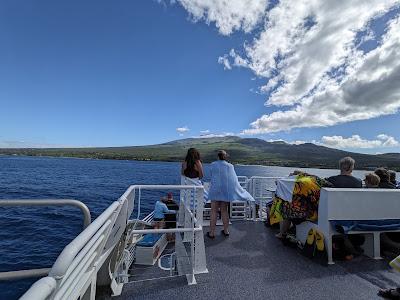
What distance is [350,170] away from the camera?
4.54 metres

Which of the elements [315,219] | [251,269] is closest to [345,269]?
[315,219]

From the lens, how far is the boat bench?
13.4 ft

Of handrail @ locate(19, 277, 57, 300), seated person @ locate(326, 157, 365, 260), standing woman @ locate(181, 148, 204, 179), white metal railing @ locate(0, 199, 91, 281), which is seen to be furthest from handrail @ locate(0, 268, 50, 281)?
seated person @ locate(326, 157, 365, 260)

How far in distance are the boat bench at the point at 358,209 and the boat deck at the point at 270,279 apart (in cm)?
34

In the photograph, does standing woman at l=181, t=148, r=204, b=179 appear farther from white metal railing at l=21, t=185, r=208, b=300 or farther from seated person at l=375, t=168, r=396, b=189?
seated person at l=375, t=168, r=396, b=189

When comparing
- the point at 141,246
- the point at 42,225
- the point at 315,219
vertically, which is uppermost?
the point at 315,219

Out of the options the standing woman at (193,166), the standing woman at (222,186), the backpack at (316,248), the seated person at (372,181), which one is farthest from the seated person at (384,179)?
the standing woman at (193,166)

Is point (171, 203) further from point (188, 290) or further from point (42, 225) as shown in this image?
point (42, 225)

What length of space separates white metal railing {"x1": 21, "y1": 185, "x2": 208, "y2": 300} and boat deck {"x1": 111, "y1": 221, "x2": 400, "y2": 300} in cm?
24

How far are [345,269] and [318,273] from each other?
49 centimetres

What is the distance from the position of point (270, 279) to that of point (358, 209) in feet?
6.31

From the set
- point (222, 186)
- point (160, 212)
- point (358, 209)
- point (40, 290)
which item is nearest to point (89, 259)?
point (40, 290)

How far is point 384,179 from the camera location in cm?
505

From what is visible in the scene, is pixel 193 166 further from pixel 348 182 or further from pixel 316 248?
pixel 348 182
